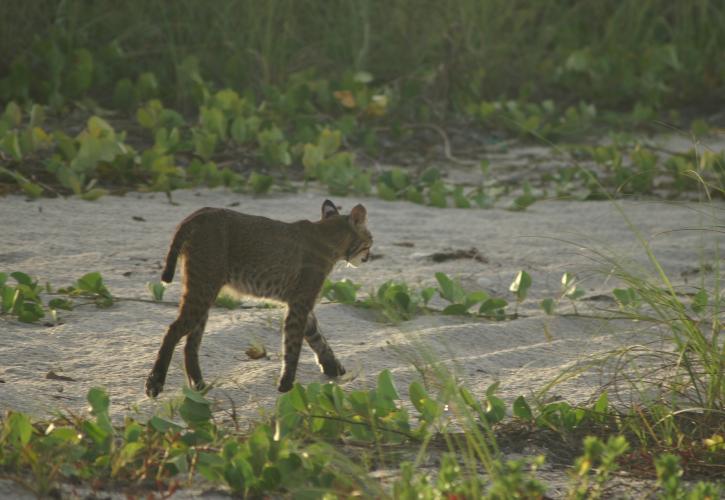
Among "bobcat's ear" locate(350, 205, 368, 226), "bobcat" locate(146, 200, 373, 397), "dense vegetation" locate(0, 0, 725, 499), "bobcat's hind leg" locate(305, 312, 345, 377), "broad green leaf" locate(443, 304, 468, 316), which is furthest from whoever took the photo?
"broad green leaf" locate(443, 304, 468, 316)

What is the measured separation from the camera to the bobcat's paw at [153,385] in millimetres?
3863

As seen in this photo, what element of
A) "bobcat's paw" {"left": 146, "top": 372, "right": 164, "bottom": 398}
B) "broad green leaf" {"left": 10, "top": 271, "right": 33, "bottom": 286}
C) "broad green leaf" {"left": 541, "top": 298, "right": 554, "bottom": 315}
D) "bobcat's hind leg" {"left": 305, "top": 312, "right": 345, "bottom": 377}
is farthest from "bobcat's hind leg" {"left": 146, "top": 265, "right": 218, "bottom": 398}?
"broad green leaf" {"left": 541, "top": 298, "right": 554, "bottom": 315}

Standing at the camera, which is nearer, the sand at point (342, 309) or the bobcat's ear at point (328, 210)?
the sand at point (342, 309)

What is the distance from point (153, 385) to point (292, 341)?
20.0 inches

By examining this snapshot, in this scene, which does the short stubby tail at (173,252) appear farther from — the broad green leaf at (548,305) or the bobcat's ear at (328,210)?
the broad green leaf at (548,305)

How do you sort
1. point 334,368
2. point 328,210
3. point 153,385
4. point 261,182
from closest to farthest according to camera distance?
point 153,385 < point 334,368 < point 328,210 < point 261,182

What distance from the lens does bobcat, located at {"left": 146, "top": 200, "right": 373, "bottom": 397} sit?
3969 millimetres

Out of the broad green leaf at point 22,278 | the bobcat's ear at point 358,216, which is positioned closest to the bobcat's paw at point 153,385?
the broad green leaf at point 22,278

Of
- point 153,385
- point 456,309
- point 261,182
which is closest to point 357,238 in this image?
point 456,309

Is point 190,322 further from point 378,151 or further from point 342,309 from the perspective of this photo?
point 378,151

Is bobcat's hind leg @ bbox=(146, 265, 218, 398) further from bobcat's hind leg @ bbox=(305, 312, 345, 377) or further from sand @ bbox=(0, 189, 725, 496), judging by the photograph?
bobcat's hind leg @ bbox=(305, 312, 345, 377)

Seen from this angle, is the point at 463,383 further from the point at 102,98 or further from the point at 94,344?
the point at 102,98

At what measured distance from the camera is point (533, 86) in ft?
34.4

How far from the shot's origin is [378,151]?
337 inches
